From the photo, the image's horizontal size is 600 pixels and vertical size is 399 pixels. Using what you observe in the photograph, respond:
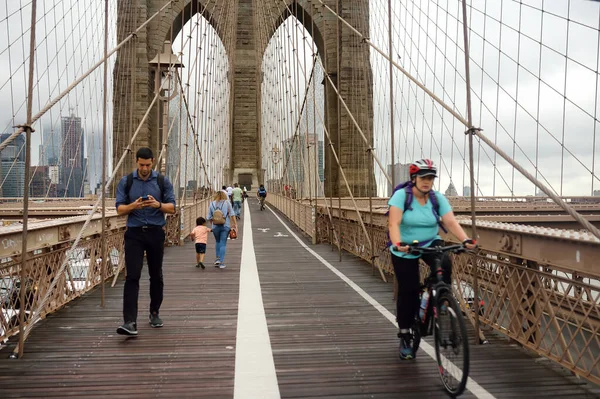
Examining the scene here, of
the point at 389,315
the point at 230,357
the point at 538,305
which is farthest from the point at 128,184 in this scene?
the point at 538,305

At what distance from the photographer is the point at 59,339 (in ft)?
13.2

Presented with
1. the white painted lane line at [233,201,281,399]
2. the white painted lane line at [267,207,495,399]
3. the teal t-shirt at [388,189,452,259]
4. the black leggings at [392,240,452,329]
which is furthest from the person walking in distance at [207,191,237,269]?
the teal t-shirt at [388,189,452,259]

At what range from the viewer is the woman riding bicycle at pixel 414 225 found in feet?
10.7

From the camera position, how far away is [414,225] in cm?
328

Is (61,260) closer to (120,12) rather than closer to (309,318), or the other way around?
(309,318)

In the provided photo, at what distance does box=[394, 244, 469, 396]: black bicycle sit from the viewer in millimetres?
2746

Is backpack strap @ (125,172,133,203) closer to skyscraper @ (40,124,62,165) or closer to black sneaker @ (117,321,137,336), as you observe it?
black sneaker @ (117,321,137,336)

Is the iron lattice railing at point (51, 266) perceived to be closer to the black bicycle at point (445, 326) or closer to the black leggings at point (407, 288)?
the black leggings at point (407, 288)

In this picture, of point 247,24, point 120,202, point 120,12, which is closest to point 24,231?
point 120,202

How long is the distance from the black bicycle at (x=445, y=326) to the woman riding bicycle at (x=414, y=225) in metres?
0.09

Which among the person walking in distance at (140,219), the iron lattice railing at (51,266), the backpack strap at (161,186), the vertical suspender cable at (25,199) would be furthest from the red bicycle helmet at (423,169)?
the iron lattice railing at (51,266)

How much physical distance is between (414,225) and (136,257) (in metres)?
1.98

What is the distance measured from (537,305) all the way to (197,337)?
2.24 metres

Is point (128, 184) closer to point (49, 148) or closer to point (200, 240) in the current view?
point (200, 240)
